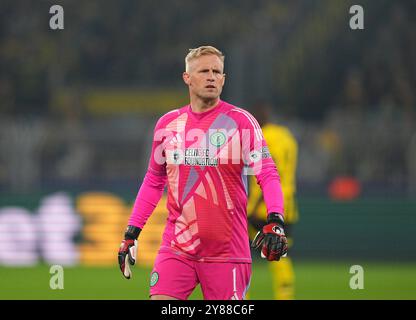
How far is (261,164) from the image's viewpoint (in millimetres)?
6074

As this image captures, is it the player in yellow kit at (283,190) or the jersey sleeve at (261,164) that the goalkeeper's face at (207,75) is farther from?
the player in yellow kit at (283,190)

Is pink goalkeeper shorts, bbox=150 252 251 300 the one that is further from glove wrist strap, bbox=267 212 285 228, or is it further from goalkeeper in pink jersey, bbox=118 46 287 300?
glove wrist strap, bbox=267 212 285 228

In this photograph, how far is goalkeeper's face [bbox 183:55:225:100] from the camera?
6.08 metres

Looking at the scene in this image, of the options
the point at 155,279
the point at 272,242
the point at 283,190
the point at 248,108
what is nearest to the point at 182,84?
the point at 248,108

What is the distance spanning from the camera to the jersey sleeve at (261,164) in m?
6.00

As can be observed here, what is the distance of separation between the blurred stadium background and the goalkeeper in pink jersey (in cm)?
540

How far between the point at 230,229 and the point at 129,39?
49.1ft

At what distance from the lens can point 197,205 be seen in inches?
244

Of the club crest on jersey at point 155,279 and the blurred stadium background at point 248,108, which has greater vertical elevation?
the blurred stadium background at point 248,108

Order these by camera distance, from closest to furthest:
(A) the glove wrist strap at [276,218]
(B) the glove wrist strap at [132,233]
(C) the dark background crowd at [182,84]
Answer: (A) the glove wrist strap at [276,218]
(B) the glove wrist strap at [132,233]
(C) the dark background crowd at [182,84]

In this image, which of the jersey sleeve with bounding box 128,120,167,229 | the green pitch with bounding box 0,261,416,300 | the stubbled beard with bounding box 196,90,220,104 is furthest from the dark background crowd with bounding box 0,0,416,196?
the stubbled beard with bounding box 196,90,220,104

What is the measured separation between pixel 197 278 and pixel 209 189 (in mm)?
564

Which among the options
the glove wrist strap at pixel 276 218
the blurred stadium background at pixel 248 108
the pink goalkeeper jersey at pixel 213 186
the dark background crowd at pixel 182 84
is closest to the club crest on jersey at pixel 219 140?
the pink goalkeeper jersey at pixel 213 186

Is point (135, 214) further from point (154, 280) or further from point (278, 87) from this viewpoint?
point (278, 87)
